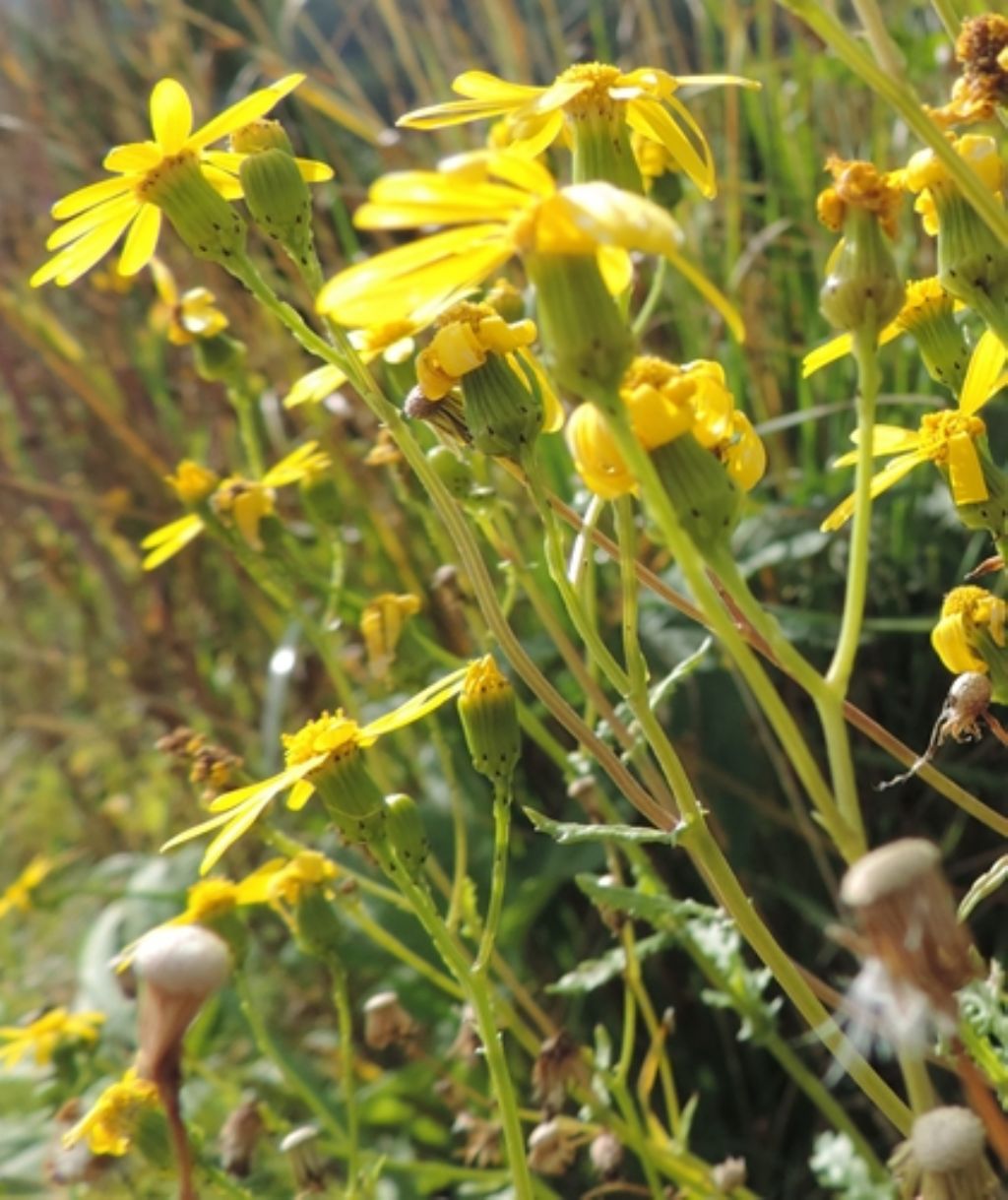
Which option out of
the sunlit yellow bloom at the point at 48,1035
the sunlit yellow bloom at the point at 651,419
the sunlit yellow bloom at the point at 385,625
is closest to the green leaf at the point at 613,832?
the sunlit yellow bloom at the point at 651,419

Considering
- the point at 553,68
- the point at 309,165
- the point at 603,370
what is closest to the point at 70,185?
the point at 553,68

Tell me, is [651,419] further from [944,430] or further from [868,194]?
[944,430]

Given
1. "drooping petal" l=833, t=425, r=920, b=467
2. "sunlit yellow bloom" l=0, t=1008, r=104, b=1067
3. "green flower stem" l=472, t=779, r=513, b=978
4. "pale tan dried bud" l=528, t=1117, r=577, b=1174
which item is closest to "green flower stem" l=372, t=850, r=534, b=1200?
"green flower stem" l=472, t=779, r=513, b=978

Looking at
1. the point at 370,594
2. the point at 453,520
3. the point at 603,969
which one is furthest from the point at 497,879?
the point at 370,594

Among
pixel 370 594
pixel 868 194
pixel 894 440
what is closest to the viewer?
pixel 868 194

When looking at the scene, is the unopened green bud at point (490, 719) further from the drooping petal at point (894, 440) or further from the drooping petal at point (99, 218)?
the drooping petal at point (99, 218)

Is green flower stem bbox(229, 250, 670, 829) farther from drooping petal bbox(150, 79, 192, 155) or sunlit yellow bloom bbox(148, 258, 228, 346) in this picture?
sunlit yellow bloom bbox(148, 258, 228, 346)

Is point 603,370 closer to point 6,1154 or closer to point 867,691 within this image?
point 867,691

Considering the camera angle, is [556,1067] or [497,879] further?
[556,1067]
